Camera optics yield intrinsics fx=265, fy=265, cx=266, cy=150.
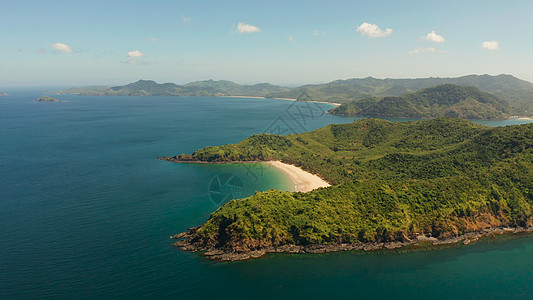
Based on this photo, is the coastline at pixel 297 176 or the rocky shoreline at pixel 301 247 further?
the coastline at pixel 297 176

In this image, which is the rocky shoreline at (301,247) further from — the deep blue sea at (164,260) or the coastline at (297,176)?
the coastline at (297,176)

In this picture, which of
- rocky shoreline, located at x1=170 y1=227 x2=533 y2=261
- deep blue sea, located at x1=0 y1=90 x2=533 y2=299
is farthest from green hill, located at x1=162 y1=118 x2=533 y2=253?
deep blue sea, located at x1=0 y1=90 x2=533 y2=299

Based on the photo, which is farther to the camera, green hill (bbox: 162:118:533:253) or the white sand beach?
the white sand beach

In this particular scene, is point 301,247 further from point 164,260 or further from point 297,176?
point 297,176

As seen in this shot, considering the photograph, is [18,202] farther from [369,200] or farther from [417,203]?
[417,203]

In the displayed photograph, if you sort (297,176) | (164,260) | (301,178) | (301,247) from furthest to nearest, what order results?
(297,176) → (301,178) → (301,247) → (164,260)

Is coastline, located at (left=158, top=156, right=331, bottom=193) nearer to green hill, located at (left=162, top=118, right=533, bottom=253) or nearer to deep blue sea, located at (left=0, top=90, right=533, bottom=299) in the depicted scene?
deep blue sea, located at (left=0, top=90, right=533, bottom=299)

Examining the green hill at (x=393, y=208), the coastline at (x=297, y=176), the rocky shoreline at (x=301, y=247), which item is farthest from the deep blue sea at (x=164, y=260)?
the coastline at (x=297, y=176)

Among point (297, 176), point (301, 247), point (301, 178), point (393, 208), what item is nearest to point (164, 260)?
point (301, 247)
